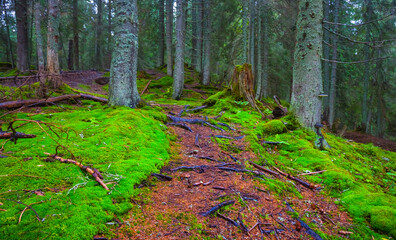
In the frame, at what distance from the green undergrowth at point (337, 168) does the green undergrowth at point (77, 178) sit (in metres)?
2.11

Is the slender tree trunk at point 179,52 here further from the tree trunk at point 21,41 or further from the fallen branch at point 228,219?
the tree trunk at point 21,41

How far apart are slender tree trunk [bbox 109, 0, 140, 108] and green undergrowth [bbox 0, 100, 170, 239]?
1.49 metres

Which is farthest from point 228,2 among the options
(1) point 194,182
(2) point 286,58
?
(1) point 194,182

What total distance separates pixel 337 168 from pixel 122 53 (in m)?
5.75

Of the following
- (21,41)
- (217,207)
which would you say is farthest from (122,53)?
(21,41)

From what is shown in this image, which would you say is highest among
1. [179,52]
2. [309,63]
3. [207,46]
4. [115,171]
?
[207,46]

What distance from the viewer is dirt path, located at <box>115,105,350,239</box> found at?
2.12m

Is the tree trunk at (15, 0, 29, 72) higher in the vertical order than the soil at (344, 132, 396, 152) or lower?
higher

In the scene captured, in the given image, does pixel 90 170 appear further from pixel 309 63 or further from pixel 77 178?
pixel 309 63

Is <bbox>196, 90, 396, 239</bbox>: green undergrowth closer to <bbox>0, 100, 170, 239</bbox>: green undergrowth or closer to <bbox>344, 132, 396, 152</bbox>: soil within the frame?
<bbox>0, 100, 170, 239</bbox>: green undergrowth

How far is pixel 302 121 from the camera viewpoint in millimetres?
5723

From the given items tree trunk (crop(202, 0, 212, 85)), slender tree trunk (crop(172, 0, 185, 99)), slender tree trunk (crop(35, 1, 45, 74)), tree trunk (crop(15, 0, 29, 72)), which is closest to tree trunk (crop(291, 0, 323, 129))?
slender tree trunk (crop(172, 0, 185, 99))

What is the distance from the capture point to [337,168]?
418 cm

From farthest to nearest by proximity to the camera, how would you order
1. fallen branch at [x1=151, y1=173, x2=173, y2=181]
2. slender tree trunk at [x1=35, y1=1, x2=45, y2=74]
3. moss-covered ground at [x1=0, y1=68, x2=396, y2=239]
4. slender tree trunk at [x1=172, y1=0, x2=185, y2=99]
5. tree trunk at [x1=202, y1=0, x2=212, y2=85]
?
1. tree trunk at [x1=202, y1=0, x2=212, y2=85]
2. slender tree trunk at [x1=172, y1=0, x2=185, y2=99]
3. slender tree trunk at [x1=35, y1=1, x2=45, y2=74]
4. fallen branch at [x1=151, y1=173, x2=173, y2=181]
5. moss-covered ground at [x1=0, y1=68, x2=396, y2=239]
